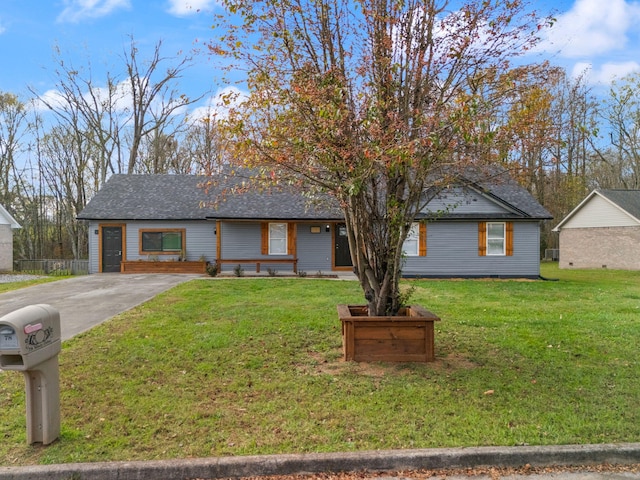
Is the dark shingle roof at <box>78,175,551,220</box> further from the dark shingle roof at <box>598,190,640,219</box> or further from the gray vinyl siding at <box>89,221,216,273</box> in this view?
the dark shingle roof at <box>598,190,640,219</box>

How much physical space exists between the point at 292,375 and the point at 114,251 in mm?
15320

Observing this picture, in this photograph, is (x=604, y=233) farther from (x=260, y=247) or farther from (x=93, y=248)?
(x=93, y=248)

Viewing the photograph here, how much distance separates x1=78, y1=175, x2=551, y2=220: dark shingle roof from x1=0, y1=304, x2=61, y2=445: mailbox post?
1269cm

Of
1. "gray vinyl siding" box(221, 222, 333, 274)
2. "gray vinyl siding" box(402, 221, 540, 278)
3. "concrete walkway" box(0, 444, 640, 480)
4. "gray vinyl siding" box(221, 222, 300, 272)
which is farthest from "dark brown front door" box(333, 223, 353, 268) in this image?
"concrete walkway" box(0, 444, 640, 480)

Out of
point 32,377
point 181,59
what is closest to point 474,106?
point 32,377

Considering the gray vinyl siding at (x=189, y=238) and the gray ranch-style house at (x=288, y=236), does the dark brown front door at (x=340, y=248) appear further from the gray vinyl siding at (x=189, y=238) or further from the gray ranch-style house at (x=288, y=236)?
the gray vinyl siding at (x=189, y=238)

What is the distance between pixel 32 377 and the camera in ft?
9.95

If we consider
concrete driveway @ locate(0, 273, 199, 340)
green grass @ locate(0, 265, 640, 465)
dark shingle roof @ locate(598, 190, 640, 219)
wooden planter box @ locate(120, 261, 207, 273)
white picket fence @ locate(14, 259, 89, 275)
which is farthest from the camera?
dark shingle roof @ locate(598, 190, 640, 219)

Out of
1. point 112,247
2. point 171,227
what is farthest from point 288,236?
point 112,247

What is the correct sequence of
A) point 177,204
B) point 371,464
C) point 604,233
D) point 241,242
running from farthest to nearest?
point 604,233 < point 177,204 < point 241,242 < point 371,464

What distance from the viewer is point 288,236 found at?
17250 mm

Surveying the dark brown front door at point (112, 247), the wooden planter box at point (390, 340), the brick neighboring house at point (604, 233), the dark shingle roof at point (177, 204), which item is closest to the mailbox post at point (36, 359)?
the wooden planter box at point (390, 340)

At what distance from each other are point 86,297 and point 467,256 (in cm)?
1290

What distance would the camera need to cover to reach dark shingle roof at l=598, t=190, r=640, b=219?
22688 millimetres
